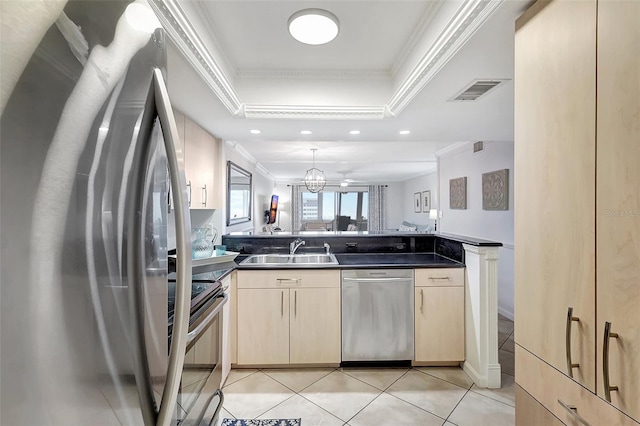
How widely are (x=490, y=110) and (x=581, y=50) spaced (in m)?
1.56

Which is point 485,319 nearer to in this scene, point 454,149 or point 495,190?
point 495,190

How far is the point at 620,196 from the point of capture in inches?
29.1

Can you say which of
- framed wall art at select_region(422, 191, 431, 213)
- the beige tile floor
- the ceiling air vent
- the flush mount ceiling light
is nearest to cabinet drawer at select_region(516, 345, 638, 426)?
the beige tile floor

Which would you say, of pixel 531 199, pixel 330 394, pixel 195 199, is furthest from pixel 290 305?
pixel 531 199

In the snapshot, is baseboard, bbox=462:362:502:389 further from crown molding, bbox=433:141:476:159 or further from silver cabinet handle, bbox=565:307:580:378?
crown molding, bbox=433:141:476:159

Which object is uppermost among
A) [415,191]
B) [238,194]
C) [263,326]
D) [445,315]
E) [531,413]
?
[415,191]

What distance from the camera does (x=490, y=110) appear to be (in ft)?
7.41

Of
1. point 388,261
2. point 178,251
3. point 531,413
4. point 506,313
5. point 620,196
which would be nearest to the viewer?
point 178,251

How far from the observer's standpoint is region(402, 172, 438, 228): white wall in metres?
7.52

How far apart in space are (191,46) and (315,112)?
1.03 metres

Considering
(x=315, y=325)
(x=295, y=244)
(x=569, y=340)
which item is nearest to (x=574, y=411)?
(x=569, y=340)

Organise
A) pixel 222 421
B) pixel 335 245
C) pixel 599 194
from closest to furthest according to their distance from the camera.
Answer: pixel 599 194 → pixel 222 421 → pixel 335 245

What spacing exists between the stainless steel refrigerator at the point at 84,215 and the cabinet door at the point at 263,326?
183cm

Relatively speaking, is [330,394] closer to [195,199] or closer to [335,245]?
[335,245]
